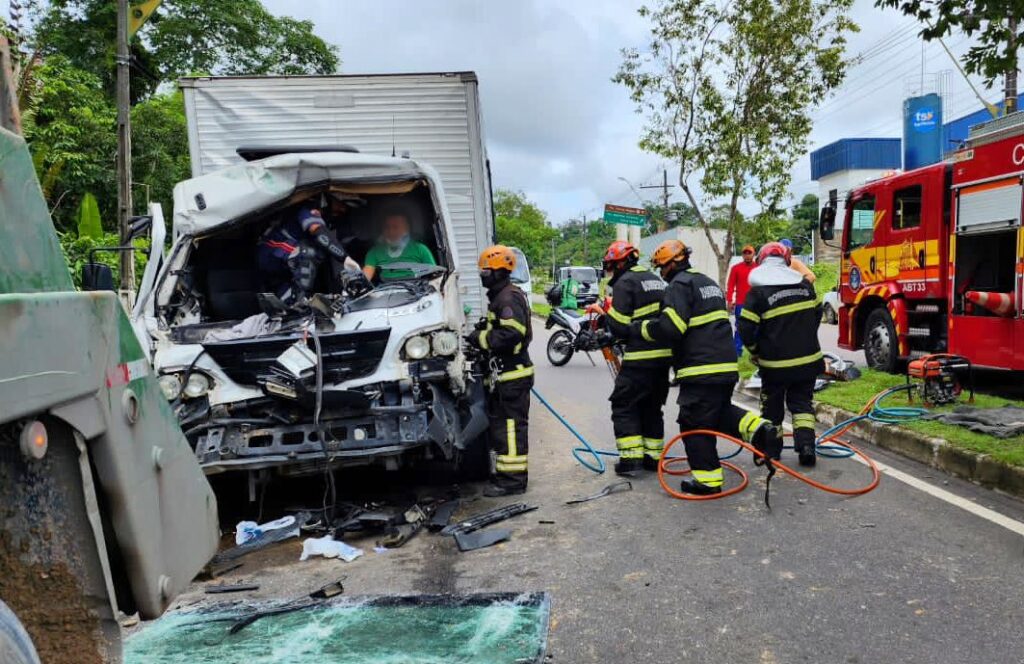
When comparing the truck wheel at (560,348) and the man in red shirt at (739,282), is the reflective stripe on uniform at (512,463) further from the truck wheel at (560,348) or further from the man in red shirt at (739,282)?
the truck wheel at (560,348)

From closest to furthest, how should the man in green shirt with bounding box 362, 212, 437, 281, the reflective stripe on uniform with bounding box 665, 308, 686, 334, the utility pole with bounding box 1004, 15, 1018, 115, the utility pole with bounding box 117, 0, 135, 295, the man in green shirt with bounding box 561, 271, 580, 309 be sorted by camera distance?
the utility pole with bounding box 1004, 15, 1018, 115
the reflective stripe on uniform with bounding box 665, 308, 686, 334
the man in green shirt with bounding box 362, 212, 437, 281
the utility pole with bounding box 117, 0, 135, 295
the man in green shirt with bounding box 561, 271, 580, 309

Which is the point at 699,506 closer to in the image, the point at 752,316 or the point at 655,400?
the point at 655,400

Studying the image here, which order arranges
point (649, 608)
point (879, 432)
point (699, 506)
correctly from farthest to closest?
point (879, 432)
point (699, 506)
point (649, 608)

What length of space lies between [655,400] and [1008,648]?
3166 millimetres

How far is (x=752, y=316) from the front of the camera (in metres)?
5.75

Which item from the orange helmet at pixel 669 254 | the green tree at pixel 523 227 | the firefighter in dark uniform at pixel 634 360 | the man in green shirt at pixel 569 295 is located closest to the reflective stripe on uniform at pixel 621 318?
the firefighter in dark uniform at pixel 634 360

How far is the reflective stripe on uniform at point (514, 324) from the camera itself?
537cm

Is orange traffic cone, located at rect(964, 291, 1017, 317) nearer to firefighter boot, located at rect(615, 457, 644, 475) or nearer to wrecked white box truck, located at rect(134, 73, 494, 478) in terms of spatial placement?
firefighter boot, located at rect(615, 457, 644, 475)

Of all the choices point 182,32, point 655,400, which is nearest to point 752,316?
point 655,400

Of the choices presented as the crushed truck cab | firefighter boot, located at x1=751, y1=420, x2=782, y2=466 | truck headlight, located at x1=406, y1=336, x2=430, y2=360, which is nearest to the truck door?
firefighter boot, located at x1=751, y1=420, x2=782, y2=466

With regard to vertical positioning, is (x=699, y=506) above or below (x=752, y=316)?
below

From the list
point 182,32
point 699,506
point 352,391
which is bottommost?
point 699,506

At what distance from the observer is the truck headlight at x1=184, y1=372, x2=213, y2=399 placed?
4.48 meters

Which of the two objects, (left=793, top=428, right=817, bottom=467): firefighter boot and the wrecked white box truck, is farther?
(left=793, top=428, right=817, bottom=467): firefighter boot
